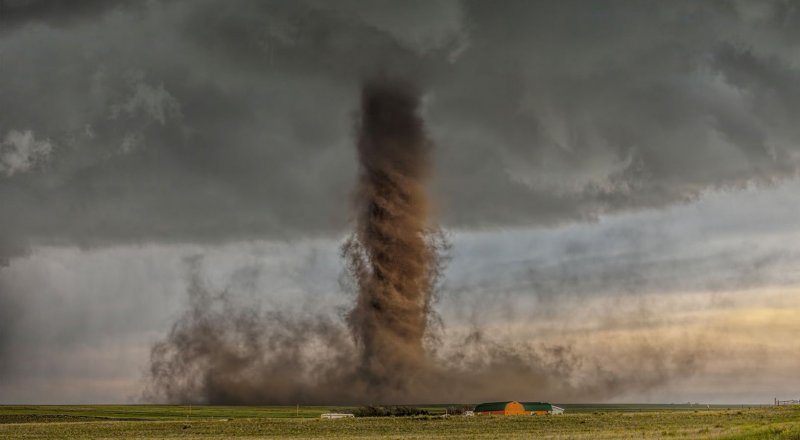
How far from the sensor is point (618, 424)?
91.4 meters

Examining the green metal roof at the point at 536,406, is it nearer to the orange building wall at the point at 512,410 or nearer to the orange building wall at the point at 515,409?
the orange building wall at the point at 515,409

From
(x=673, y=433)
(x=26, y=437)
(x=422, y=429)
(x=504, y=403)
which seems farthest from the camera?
(x=504, y=403)

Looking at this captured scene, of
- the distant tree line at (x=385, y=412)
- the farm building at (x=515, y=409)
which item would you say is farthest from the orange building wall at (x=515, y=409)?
the distant tree line at (x=385, y=412)

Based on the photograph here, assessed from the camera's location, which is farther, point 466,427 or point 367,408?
point 367,408

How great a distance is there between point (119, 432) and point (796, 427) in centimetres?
7389

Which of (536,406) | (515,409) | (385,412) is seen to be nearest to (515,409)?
(515,409)

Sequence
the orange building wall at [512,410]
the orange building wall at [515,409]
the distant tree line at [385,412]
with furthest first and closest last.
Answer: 1. the orange building wall at [515,409]
2. the orange building wall at [512,410]
3. the distant tree line at [385,412]

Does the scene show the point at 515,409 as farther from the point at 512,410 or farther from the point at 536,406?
the point at 536,406

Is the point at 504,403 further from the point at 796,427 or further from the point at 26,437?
the point at 796,427

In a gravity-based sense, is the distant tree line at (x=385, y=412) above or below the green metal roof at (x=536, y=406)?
below

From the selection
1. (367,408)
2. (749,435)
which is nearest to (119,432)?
(367,408)

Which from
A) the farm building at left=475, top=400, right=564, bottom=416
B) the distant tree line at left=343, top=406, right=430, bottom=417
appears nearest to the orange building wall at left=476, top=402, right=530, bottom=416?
the farm building at left=475, top=400, right=564, bottom=416

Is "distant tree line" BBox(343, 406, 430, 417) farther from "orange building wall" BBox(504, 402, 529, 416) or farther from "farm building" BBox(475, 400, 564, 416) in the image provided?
"orange building wall" BBox(504, 402, 529, 416)

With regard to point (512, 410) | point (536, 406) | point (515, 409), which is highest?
point (536, 406)
